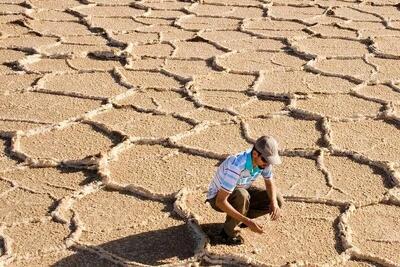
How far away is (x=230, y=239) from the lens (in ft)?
7.88

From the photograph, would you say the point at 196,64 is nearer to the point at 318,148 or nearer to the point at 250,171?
the point at 318,148

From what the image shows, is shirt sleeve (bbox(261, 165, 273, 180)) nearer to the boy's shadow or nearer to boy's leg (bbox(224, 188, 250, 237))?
boy's leg (bbox(224, 188, 250, 237))

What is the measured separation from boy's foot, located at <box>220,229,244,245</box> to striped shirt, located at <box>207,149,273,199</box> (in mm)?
139

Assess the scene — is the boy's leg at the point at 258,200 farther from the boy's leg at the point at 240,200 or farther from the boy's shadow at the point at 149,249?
the boy's shadow at the point at 149,249

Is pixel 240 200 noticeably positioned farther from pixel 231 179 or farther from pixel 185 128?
pixel 185 128

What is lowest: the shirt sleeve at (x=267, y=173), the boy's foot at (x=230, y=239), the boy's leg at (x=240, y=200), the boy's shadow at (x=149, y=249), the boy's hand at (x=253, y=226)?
the boy's shadow at (x=149, y=249)

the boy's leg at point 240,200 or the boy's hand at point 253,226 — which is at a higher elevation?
the boy's leg at point 240,200

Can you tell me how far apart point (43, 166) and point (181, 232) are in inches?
29.9

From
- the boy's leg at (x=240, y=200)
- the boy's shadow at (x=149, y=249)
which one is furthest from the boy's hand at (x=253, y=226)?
the boy's shadow at (x=149, y=249)

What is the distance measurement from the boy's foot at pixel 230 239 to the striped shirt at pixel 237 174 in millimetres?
139

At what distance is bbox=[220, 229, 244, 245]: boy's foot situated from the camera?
240 cm

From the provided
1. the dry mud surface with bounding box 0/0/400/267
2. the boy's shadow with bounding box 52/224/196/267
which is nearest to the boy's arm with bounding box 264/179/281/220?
the dry mud surface with bounding box 0/0/400/267

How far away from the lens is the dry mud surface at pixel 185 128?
2.44 m

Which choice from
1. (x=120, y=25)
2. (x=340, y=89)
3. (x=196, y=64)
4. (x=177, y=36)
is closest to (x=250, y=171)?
(x=340, y=89)
